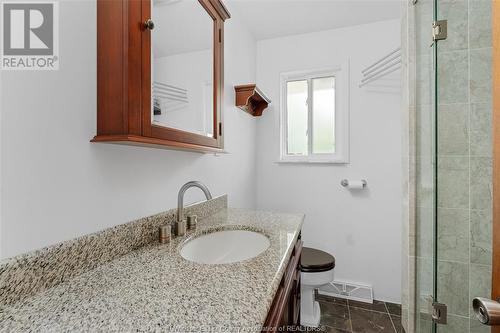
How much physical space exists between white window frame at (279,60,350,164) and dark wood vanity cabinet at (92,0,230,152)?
4.21 ft

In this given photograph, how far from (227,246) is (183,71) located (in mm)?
852

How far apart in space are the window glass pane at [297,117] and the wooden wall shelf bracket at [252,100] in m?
0.31

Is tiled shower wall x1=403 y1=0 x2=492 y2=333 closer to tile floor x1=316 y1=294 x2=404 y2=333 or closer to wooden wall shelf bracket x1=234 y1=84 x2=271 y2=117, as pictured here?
tile floor x1=316 y1=294 x2=404 y2=333

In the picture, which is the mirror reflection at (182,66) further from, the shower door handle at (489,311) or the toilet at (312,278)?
the toilet at (312,278)

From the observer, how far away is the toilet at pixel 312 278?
165 centimetres

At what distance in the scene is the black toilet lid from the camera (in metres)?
1.63

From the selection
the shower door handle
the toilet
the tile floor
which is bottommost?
the tile floor

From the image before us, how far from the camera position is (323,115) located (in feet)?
7.52

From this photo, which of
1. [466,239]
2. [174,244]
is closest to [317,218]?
[466,239]

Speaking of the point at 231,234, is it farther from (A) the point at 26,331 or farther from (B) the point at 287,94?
(B) the point at 287,94

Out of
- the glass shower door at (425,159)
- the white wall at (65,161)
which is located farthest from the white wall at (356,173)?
the white wall at (65,161)

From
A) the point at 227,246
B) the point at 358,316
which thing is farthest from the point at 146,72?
the point at 358,316

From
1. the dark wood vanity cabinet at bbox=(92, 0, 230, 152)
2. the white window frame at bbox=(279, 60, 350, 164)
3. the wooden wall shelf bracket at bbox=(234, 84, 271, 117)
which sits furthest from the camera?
the white window frame at bbox=(279, 60, 350, 164)
